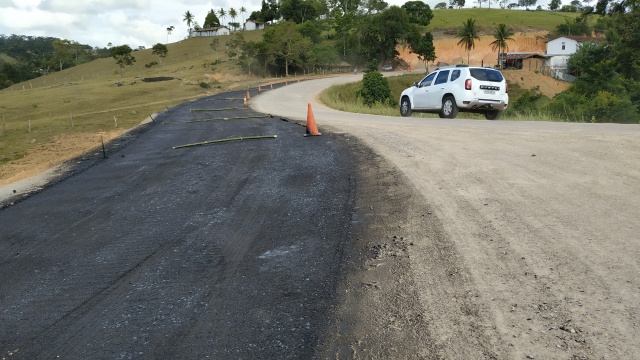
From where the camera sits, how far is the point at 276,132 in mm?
15875

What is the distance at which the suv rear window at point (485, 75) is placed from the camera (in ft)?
55.2

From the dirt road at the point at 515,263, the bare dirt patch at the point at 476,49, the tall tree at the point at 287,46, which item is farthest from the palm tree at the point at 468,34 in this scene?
the dirt road at the point at 515,263

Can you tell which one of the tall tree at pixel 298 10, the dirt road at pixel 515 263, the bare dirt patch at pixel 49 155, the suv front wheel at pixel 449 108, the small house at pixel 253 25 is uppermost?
the tall tree at pixel 298 10

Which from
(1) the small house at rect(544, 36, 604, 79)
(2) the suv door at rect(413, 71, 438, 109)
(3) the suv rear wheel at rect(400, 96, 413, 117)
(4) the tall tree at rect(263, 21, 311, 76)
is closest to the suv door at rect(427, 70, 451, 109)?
(2) the suv door at rect(413, 71, 438, 109)

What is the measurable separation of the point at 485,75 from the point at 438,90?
5.85 ft

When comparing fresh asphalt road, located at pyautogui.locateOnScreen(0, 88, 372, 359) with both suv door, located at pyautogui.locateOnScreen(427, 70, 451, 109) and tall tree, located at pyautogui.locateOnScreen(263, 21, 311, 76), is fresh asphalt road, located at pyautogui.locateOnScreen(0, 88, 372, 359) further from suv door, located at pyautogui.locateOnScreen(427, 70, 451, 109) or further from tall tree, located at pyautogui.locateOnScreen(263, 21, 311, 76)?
tall tree, located at pyautogui.locateOnScreen(263, 21, 311, 76)

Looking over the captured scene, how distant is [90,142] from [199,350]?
17593mm

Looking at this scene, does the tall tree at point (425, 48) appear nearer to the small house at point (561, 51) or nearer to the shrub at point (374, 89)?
the small house at point (561, 51)

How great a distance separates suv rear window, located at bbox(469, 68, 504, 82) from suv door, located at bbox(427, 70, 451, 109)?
101 cm

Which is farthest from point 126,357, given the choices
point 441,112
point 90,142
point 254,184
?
point 90,142

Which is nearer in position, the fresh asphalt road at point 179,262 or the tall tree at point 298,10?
the fresh asphalt road at point 179,262

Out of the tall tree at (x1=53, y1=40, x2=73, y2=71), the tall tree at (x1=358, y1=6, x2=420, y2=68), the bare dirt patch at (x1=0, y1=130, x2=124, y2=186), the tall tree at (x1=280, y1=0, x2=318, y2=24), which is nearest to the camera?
the bare dirt patch at (x1=0, y1=130, x2=124, y2=186)

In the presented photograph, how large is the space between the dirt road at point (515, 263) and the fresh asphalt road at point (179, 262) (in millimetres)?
619

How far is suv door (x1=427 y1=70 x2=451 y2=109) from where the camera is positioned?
1775 centimetres
